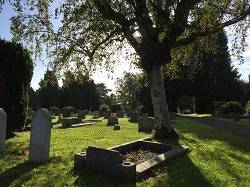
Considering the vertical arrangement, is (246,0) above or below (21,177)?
above

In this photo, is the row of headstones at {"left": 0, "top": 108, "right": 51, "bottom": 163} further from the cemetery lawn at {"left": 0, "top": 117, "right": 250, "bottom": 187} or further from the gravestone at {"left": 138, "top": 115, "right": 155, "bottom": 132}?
the gravestone at {"left": 138, "top": 115, "right": 155, "bottom": 132}

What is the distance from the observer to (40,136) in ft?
30.2

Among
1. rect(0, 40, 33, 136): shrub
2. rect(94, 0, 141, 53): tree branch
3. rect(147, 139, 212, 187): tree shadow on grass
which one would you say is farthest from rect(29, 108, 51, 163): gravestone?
rect(0, 40, 33, 136): shrub

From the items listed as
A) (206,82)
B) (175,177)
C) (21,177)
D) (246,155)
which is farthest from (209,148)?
(206,82)

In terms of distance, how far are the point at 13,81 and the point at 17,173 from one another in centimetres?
870

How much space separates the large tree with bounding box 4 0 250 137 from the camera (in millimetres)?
14000

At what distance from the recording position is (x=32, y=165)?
8938 mm

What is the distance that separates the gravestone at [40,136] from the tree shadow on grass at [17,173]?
0.31m

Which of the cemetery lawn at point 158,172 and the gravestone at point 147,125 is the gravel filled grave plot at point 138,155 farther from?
the gravestone at point 147,125

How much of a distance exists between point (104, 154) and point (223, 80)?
50.5 meters

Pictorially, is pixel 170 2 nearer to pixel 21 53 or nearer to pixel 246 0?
pixel 246 0

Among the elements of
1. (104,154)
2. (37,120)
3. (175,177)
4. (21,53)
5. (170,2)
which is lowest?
(175,177)

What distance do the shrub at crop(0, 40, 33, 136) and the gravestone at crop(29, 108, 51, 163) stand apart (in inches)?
272

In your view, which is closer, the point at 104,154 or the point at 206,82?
the point at 104,154
